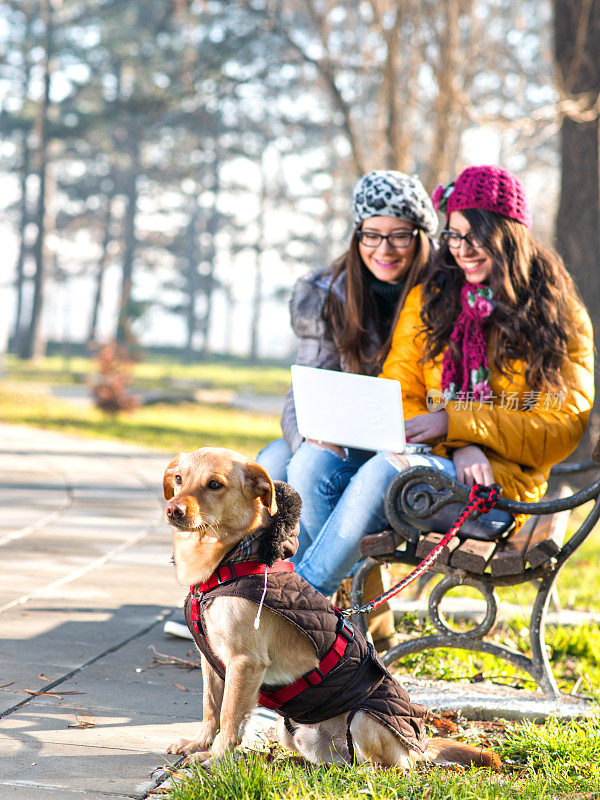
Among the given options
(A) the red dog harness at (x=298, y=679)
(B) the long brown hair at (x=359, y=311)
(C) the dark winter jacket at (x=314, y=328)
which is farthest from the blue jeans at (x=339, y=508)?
(A) the red dog harness at (x=298, y=679)

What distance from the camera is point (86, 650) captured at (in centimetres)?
401

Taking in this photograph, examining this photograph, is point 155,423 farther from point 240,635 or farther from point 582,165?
point 240,635

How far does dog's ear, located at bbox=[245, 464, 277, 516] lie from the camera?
2.77 m

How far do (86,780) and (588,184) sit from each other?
7.40m

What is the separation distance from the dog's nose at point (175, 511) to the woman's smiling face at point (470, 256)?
6.27 feet

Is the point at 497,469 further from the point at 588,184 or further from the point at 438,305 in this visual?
the point at 588,184

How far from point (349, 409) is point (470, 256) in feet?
2.98

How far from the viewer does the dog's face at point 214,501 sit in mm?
2703

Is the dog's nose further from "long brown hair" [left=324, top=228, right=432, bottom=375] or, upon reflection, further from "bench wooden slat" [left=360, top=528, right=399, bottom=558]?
"long brown hair" [left=324, top=228, right=432, bottom=375]

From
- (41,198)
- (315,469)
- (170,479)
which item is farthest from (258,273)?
(170,479)

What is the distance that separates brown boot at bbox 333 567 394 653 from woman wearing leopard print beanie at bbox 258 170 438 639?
2 centimetres

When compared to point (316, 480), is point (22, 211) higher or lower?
higher

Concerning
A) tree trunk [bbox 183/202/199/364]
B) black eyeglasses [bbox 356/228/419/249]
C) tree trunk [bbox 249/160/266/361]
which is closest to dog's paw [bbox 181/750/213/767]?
black eyeglasses [bbox 356/228/419/249]

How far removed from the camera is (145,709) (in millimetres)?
3361
